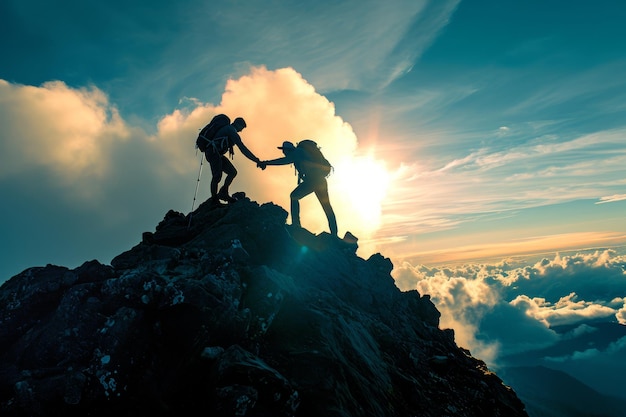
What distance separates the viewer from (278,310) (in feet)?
34.9

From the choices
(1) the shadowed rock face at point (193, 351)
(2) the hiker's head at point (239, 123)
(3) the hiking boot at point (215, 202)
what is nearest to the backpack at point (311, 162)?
(2) the hiker's head at point (239, 123)

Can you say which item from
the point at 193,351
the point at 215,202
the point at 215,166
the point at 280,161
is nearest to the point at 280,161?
the point at 280,161

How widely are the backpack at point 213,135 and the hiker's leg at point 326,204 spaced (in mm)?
6306

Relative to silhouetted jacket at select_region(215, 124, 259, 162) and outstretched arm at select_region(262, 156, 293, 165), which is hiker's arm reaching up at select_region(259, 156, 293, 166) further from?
silhouetted jacket at select_region(215, 124, 259, 162)

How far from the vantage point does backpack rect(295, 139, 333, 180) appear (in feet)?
66.1

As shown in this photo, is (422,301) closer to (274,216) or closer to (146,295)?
(274,216)

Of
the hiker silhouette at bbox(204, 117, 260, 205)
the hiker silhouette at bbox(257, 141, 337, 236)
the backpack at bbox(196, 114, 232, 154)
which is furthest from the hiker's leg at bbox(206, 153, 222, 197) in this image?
the hiker silhouette at bbox(257, 141, 337, 236)

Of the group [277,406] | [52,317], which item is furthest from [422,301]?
[52,317]

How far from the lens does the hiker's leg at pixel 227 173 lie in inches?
760

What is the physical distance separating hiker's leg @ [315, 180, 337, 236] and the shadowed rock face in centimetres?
859

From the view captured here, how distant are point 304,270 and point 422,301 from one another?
16519 mm

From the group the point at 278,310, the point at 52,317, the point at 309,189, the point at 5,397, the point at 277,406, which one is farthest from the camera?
the point at 309,189

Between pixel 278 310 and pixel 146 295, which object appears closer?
pixel 146 295

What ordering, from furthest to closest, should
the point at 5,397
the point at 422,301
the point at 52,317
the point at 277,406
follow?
the point at 422,301, the point at 52,317, the point at 277,406, the point at 5,397
